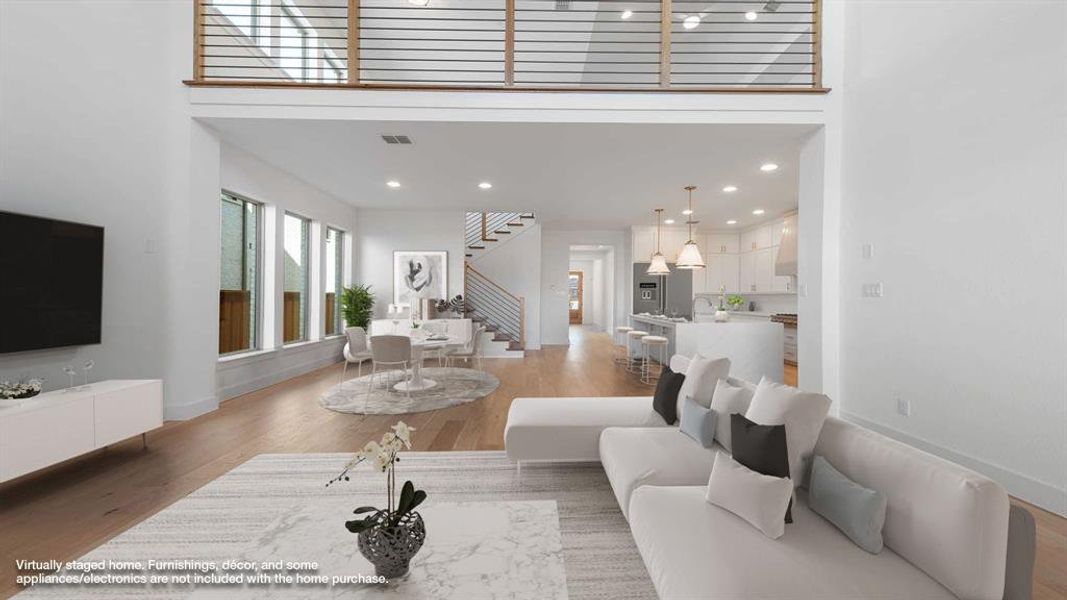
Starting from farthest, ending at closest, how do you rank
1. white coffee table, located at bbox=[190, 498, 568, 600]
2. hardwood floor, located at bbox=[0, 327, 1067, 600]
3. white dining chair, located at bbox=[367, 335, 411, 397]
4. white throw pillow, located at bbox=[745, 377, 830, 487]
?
white dining chair, located at bbox=[367, 335, 411, 397] < hardwood floor, located at bbox=[0, 327, 1067, 600] < white throw pillow, located at bbox=[745, 377, 830, 487] < white coffee table, located at bbox=[190, 498, 568, 600]

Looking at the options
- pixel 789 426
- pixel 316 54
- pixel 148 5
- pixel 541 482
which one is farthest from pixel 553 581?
pixel 316 54

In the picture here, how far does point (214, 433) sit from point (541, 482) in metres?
3.07

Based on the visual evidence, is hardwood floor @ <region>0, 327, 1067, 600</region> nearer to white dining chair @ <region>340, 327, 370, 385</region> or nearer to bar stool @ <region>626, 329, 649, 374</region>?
white dining chair @ <region>340, 327, 370, 385</region>

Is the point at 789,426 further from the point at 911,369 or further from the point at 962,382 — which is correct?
the point at 911,369

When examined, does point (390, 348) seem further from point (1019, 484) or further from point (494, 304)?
point (1019, 484)

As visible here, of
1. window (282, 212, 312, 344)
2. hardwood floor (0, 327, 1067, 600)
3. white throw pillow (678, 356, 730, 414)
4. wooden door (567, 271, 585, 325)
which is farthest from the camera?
wooden door (567, 271, 585, 325)

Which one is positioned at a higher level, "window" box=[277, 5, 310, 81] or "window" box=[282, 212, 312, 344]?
"window" box=[277, 5, 310, 81]

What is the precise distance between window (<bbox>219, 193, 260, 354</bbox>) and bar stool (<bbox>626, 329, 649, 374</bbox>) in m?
5.60

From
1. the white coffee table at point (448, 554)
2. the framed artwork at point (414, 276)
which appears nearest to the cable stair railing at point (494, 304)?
the framed artwork at point (414, 276)

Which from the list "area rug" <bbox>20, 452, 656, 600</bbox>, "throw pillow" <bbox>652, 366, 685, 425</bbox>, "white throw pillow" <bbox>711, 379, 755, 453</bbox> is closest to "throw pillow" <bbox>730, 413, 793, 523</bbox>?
"white throw pillow" <bbox>711, 379, 755, 453</bbox>

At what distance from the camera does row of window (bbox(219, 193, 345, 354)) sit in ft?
17.5

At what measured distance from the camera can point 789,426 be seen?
185 cm

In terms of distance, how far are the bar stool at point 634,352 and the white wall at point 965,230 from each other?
130 inches

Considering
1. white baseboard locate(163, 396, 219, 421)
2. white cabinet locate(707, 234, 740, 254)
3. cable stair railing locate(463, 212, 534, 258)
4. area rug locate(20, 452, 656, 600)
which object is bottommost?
area rug locate(20, 452, 656, 600)
